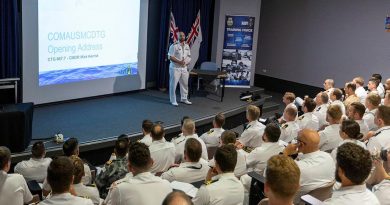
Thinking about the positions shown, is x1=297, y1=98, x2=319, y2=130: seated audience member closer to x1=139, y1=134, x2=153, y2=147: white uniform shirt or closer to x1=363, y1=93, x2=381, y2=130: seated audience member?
x1=363, y1=93, x2=381, y2=130: seated audience member

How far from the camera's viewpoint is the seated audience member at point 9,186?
3740 mm

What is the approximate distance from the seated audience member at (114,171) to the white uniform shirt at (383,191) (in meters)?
2.16

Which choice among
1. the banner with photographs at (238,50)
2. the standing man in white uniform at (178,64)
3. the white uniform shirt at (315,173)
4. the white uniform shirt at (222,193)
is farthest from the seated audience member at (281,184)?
the banner with photographs at (238,50)

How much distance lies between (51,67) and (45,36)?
56 cm

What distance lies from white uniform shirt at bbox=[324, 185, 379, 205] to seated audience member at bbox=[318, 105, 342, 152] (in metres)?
2.82

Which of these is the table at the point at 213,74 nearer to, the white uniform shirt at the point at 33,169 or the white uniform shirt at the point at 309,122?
the white uniform shirt at the point at 309,122

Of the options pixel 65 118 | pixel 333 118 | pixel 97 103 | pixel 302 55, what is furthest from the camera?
pixel 302 55

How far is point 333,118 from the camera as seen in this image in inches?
224

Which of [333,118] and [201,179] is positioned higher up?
[333,118]

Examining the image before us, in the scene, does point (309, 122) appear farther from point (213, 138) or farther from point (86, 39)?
point (86, 39)

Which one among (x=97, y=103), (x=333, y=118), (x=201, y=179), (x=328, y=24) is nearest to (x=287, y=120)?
(x=333, y=118)

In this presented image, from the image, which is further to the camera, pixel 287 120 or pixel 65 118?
pixel 65 118

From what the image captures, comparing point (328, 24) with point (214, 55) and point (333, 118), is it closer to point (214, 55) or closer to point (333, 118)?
point (214, 55)

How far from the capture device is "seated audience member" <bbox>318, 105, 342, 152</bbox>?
556 centimetres
